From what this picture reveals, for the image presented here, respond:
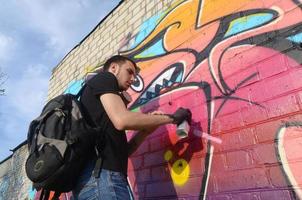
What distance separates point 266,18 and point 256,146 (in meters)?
0.79

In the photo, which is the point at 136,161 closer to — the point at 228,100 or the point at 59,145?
the point at 228,100

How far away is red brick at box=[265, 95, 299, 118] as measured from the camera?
5.83 ft

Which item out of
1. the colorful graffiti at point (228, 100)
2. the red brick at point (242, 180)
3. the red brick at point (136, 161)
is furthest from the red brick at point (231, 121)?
the red brick at point (136, 161)

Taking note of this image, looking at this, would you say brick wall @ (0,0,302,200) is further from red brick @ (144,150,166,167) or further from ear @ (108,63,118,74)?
ear @ (108,63,118,74)

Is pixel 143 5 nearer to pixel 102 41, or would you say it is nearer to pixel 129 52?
pixel 129 52

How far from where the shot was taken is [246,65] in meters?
2.12

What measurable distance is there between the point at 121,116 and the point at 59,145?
1.16 ft

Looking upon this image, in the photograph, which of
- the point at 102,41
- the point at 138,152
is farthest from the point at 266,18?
the point at 102,41

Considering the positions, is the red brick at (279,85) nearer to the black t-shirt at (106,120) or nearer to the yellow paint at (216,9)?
the yellow paint at (216,9)

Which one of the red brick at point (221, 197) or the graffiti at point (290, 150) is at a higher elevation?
the graffiti at point (290, 150)

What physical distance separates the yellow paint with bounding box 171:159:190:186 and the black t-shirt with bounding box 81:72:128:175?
52 cm

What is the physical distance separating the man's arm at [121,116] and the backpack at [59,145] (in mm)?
130

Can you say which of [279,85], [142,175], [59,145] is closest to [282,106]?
[279,85]

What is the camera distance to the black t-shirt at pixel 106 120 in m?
1.92
